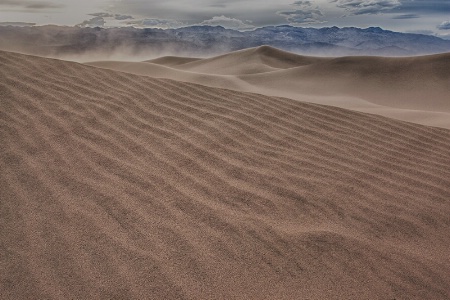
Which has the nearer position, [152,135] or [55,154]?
[55,154]

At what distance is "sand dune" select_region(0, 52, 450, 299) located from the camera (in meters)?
2.09

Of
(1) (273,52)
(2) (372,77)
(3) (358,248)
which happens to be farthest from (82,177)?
(1) (273,52)

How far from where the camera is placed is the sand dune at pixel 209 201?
82.4 inches

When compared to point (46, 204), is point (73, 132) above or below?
above

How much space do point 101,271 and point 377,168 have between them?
256 cm

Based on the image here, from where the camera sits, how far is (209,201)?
2.75m

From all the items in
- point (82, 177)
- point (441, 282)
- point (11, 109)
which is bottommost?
point (441, 282)

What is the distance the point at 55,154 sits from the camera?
3248 millimetres

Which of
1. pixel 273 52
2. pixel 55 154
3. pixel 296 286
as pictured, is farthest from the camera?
pixel 273 52

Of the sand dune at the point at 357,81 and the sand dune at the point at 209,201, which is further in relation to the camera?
the sand dune at the point at 357,81

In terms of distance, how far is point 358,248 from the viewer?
2383mm

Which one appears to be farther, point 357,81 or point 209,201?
point 357,81

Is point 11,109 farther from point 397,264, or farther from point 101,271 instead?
point 397,264

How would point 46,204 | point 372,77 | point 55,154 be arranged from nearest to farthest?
point 46,204, point 55,154, point 372,77
